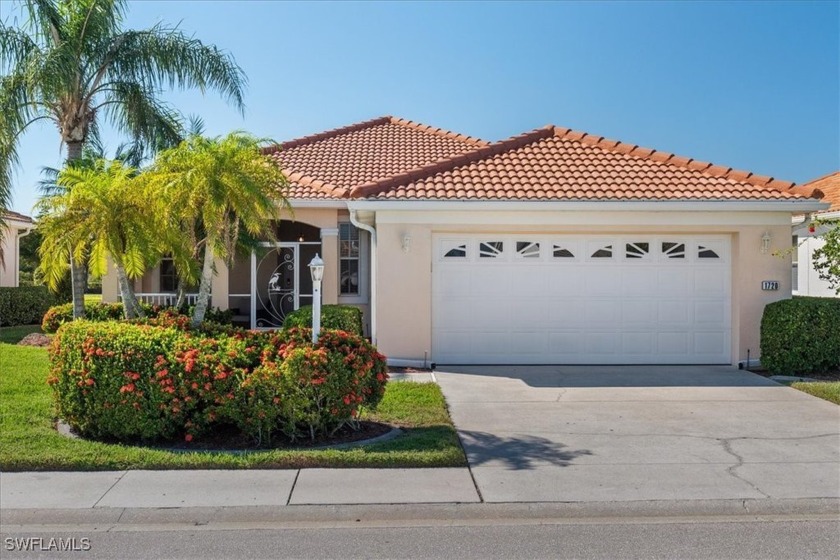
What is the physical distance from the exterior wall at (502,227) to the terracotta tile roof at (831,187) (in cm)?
628

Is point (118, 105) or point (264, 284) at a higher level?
point (118, 105)

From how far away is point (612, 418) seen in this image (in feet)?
28.4

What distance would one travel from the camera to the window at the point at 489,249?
1259cm

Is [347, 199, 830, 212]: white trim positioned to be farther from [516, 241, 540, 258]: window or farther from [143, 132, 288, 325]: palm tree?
[143, 132, 288, 325]: palm tree

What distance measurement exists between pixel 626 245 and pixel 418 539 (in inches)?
342

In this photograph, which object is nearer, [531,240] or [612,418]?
[612,418]

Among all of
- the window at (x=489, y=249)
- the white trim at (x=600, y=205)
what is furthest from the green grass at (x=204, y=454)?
the window at (x=489, y=249)

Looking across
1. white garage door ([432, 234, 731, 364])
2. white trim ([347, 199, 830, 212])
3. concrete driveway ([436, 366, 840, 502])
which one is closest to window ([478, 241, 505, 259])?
white garage door ([432, 234, 731, 364])

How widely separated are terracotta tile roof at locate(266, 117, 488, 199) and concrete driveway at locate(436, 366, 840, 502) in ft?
18.8

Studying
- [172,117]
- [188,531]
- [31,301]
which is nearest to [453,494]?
[188,531]

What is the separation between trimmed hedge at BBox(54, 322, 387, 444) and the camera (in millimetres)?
7129

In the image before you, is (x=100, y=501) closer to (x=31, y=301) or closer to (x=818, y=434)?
(x=818, y=434)

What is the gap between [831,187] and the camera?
65.6 ft

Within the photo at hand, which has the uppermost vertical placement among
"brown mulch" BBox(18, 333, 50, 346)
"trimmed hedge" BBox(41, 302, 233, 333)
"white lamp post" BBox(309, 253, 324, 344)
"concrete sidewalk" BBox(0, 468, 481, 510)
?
"white lamp post" BBox(309, 253, 324, 344)
